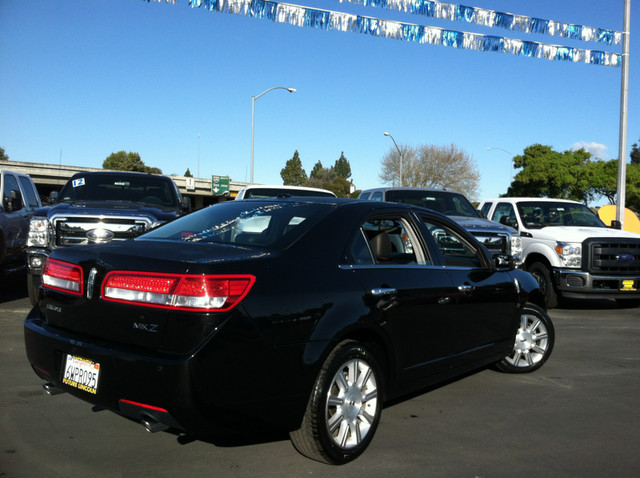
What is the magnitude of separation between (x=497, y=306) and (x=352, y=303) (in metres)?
2.09

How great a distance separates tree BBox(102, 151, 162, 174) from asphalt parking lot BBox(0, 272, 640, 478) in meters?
106

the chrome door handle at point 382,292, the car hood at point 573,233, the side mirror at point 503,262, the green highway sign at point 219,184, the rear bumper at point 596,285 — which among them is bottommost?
the rear bumper at point 596,285

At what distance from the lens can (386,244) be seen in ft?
14.6

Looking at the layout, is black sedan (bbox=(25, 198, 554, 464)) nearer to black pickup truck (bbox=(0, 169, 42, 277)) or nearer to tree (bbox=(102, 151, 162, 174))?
black pickup truck (bbox=(0, 169, 42, 277))

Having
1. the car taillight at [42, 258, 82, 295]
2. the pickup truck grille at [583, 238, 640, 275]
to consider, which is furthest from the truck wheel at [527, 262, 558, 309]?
→ the car taillight at [42, 258, 82, 295]

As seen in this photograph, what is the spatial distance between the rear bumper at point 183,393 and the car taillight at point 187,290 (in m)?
0.25

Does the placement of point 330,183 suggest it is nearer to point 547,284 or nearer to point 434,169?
point 434,169

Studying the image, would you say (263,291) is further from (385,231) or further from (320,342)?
(385,231)

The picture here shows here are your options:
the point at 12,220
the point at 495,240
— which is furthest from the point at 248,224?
the point at 12,220

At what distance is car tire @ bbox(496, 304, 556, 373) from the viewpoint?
20.2ft

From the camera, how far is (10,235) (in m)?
10.4

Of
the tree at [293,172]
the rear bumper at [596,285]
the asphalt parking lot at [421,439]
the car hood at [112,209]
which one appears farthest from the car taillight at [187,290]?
the tree at [293,172]

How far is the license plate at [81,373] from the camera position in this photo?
3428mm

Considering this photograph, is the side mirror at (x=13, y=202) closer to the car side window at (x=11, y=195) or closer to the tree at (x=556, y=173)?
the car side window at (x=11, y=195)
